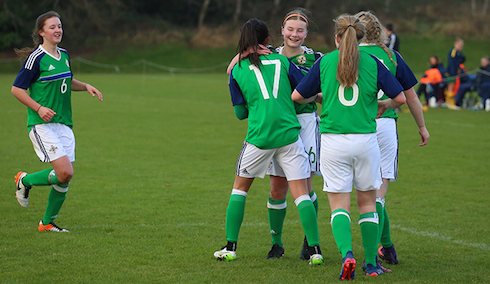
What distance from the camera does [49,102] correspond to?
5293 mm

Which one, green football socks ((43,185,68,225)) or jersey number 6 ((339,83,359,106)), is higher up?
jersey number 6 ((339,83,359,106))

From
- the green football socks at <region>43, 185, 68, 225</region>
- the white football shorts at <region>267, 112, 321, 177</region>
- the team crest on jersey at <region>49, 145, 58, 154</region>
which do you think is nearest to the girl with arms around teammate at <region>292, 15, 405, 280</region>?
the white football shorts at <region>267, 112, 321, 177</region>

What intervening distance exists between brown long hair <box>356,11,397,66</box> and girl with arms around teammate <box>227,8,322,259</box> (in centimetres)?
54

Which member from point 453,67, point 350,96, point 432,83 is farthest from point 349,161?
point 453,67

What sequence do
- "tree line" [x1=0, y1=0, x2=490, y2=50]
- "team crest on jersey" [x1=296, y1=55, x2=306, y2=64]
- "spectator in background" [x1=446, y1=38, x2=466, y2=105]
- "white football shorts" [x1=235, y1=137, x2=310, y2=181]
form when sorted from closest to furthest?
"white football shorts" [x1=235, y1=137, x2=310, y2=181] → "team crest on jersey" [x1=296, y1=55, x2=306, y2=64] → "spectator in background" [x1=446, y1=38, x2=466, y2=105] → "tree line" [x1=0, y1=0, x2=490, y2=50]

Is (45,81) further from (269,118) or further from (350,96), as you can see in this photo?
(350,96)

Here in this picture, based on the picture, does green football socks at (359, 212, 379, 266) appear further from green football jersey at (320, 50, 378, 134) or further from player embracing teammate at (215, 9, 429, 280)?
green football jersey at (320, 50, 378, 134)

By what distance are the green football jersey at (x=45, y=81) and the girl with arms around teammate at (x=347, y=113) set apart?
101 inches

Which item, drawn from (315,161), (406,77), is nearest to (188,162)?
(315,161)

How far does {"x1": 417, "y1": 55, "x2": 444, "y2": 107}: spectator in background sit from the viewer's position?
19.3m

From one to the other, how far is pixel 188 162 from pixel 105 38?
38.7 m

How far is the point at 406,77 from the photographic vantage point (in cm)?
412

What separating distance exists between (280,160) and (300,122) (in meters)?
0.42

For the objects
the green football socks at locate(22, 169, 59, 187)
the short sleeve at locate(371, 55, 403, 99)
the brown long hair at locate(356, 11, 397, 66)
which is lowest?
the green football socks at locate(22, 169, 59, 187)
